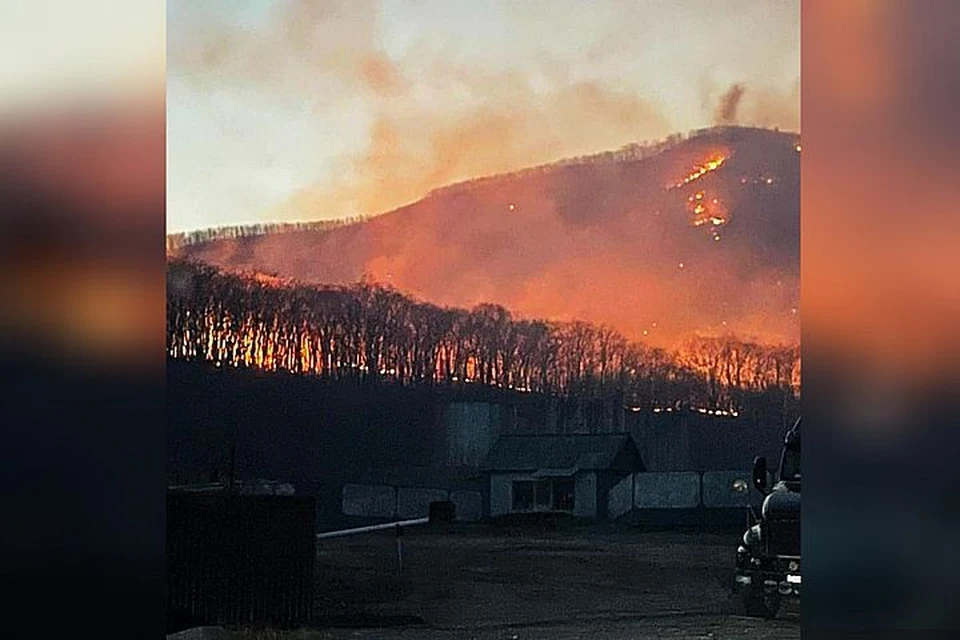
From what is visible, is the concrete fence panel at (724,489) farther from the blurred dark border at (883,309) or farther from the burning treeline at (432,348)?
the blurred dark border at (883,309)

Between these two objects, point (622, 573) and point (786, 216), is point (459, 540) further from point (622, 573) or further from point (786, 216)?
point (786, 216)

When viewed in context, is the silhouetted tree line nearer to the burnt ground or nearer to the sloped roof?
the sloped roof

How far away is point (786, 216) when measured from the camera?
234 inches

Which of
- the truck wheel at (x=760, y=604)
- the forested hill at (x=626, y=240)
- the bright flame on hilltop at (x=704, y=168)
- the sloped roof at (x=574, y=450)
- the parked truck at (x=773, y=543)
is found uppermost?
the bright flame on hilltop at (x=704, y=168)

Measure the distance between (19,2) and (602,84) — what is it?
2530mm

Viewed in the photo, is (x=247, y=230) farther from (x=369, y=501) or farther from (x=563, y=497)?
(x=563, y=497)

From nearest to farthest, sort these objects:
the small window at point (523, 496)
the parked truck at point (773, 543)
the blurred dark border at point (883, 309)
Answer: the blurred dark border at point (883, 309), the parked truck at point (773, 543), the small window at point (523, 496)

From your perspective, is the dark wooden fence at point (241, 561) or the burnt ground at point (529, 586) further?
the dark wooden fence at point (241, 561)

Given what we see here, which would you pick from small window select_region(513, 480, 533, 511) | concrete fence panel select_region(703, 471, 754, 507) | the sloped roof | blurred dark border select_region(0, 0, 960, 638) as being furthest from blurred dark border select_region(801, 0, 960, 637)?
small window select_region(513, 480, 533, 511)

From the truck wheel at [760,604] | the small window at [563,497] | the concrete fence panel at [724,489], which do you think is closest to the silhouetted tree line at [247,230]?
the small window at [563,497]

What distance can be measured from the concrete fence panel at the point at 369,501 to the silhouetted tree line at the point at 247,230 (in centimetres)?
123

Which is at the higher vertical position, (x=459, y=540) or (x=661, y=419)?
(x=661, y=419)

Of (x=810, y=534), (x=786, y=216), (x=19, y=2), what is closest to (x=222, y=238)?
(x=19, y=2)

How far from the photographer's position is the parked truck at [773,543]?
232 inches
